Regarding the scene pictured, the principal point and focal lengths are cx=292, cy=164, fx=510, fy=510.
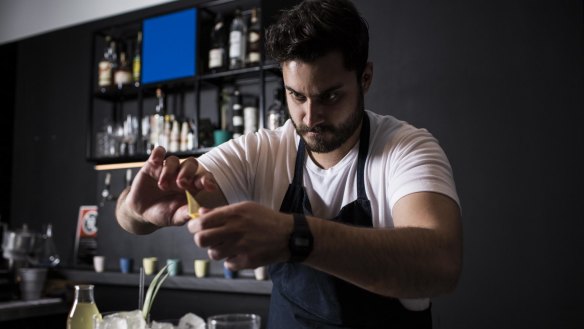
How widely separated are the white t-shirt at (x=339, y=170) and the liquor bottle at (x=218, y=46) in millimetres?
1944

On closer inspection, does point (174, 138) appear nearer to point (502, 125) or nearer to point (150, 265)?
point (150, 265)

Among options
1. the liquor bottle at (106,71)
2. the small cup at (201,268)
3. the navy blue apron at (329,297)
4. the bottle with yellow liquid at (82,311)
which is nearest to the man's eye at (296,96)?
the navy blue apron at (329,297)

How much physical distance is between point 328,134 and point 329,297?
0.43 m

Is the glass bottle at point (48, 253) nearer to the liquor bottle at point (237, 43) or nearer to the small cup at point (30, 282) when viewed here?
the small cup at point (30, 282)

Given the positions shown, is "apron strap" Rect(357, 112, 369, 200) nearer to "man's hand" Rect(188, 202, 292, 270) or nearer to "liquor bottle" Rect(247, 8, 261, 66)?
"man's hand" Rect(188, 202, 292, 270)

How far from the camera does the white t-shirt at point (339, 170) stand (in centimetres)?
125

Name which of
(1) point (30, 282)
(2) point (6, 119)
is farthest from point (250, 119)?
(2) point (6, 119)

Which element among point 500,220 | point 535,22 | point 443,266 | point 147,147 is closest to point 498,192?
point 500,220

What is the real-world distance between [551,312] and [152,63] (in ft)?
9.67

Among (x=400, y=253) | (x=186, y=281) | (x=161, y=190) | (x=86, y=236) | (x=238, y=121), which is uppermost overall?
(x=238, y=121)

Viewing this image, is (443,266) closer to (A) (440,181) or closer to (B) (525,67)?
(A) (440,181)

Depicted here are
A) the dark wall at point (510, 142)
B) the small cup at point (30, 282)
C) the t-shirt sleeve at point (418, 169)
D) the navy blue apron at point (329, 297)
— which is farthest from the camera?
the small cup at point (30, 282)

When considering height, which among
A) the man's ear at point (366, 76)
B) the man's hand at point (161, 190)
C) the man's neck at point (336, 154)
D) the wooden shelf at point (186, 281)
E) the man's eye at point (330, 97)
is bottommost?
the wooden shelf at point (186, 281)

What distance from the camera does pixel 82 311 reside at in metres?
1.23
